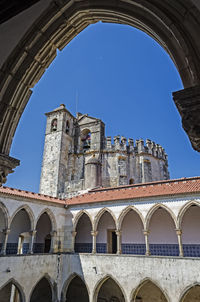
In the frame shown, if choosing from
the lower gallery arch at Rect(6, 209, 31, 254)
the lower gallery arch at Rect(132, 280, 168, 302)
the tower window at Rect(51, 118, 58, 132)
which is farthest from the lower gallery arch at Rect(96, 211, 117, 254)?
the tower window at Rect(51, 118, 58, 132)

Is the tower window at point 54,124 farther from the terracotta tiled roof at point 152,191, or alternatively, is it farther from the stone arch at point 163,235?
the stone arch at point 163,235

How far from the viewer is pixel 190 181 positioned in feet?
43.4

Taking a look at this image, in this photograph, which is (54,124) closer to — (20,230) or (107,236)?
(20,230)

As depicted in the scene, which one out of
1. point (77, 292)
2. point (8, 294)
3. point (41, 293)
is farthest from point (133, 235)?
point (8, 294)

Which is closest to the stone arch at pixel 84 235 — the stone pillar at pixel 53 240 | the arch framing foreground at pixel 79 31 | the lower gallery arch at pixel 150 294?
the stone pillar at pixel 53 240

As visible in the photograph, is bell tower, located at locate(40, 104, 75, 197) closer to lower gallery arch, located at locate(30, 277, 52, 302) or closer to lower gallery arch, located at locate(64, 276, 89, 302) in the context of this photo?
lower gallery arch, located at locate(30, 277, 52, 302)

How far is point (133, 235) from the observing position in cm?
1462

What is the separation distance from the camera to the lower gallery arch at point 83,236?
15.7 metres

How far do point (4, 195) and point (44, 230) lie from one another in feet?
18.8

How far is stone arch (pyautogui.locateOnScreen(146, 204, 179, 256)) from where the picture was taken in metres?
13.3

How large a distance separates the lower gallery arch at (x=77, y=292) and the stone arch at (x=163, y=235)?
5628 millimetres

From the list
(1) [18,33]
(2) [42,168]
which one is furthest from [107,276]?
(2) [42,168]

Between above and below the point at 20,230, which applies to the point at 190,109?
above

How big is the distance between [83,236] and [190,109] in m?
16.0
